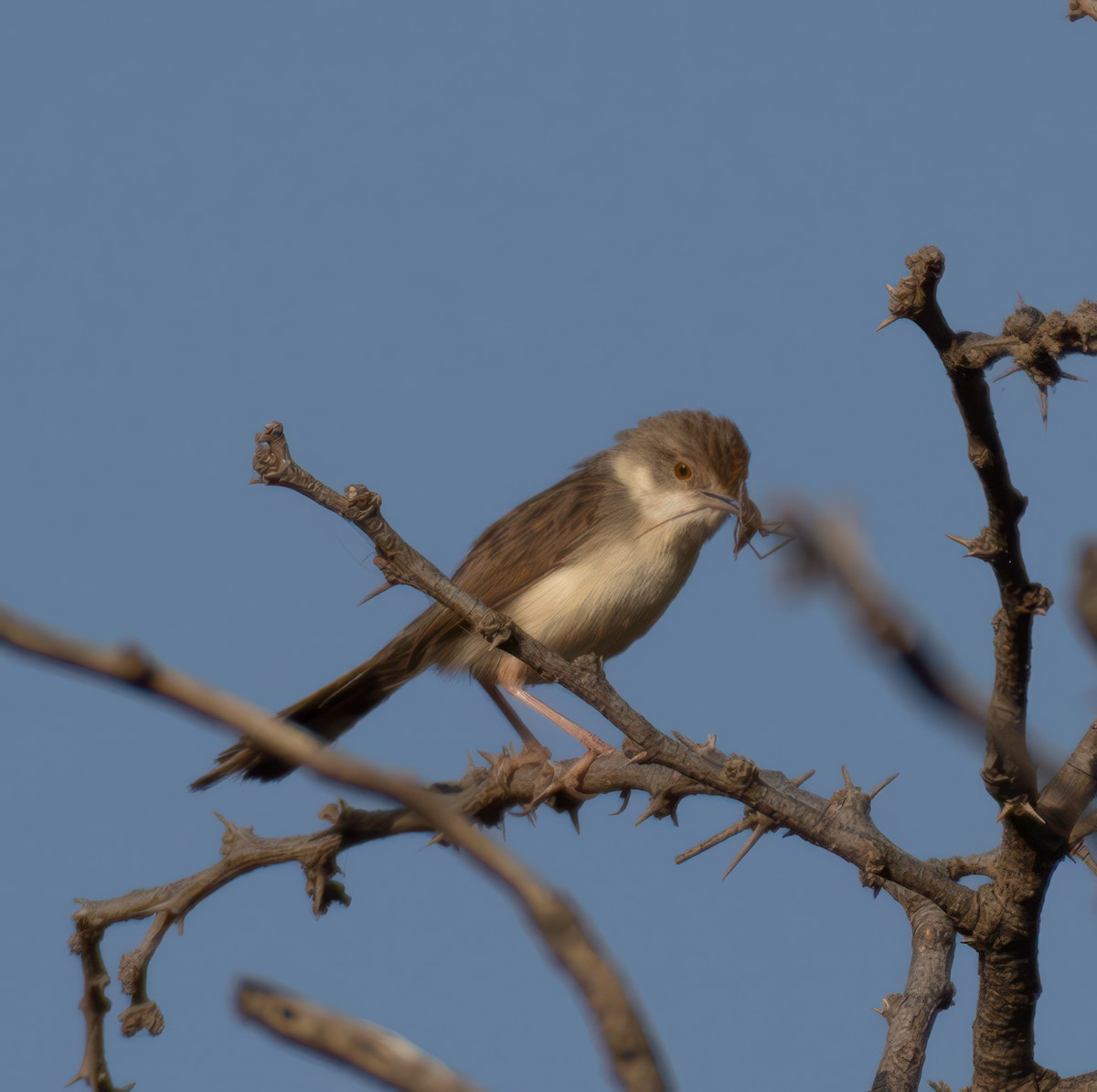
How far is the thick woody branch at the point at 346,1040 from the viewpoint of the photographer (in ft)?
4.46

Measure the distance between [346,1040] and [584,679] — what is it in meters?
2.38

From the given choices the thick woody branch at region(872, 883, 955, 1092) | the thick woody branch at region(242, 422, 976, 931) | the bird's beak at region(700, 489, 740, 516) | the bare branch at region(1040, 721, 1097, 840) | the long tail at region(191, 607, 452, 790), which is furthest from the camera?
the bird's beak at region(700, 489, 740, 516)

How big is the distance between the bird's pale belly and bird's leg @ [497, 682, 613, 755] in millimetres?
63

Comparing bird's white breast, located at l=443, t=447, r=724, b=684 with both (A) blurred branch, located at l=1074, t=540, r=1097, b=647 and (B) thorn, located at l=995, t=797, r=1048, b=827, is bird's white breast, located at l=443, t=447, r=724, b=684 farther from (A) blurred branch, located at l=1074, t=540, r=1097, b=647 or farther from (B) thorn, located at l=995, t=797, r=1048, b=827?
(A) blurred branch, located at l=1074, t=540, r=1097, b=647

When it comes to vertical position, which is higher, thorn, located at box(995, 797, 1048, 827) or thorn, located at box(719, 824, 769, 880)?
thorn, located at box(719, 824, 769, 880)

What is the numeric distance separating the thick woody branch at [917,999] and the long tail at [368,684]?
307 cm

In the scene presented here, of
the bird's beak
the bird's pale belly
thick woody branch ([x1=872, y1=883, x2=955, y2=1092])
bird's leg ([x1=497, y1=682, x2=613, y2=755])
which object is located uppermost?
the bird's beak

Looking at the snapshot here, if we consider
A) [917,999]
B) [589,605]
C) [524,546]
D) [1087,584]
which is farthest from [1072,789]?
[524,546]

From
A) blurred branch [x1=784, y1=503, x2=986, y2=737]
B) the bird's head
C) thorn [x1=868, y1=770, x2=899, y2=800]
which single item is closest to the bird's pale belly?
the bird's head

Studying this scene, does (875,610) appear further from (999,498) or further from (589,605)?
(589,605)

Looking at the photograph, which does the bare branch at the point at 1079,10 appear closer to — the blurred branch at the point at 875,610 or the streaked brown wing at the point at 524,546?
the blurred branch at the point at 875,610

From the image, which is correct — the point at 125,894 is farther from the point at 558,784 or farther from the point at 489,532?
the point at 489,532

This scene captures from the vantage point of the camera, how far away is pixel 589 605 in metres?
7.93

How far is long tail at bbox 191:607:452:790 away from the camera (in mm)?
7332
